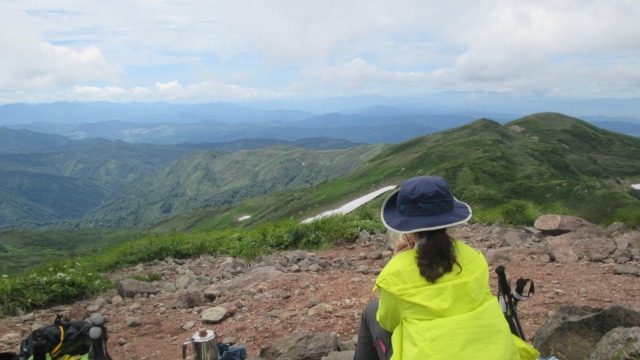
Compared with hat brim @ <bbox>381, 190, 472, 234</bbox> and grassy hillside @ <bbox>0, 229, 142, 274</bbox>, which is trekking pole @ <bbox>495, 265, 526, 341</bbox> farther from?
grassy hillside @ <bbox>0, 229, 142, 274</bbox>

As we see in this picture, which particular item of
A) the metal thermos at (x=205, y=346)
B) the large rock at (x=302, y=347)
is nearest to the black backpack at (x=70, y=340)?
the metal thermos at (x=205, y=346)

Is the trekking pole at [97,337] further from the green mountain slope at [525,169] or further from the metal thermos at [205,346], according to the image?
the green mountain slope at [525,169]

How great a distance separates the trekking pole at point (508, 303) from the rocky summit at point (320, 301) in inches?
34.1

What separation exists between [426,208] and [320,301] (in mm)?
4977

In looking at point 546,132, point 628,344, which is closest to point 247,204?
point 546,132

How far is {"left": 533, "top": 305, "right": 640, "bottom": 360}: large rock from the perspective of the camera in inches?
187

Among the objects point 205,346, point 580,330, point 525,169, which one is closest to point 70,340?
point 205,346

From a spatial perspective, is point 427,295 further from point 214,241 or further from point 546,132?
point 546,132

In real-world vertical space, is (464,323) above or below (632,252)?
above

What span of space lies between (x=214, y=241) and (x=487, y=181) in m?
48.5

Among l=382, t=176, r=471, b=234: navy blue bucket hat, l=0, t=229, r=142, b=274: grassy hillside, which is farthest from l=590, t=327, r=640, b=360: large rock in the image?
l=0, t=229, r=142, b=274: grassy hillside

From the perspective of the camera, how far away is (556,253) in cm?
964

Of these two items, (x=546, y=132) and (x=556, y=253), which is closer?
(x=556, y=253)

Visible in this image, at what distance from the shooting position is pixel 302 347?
5.68m
